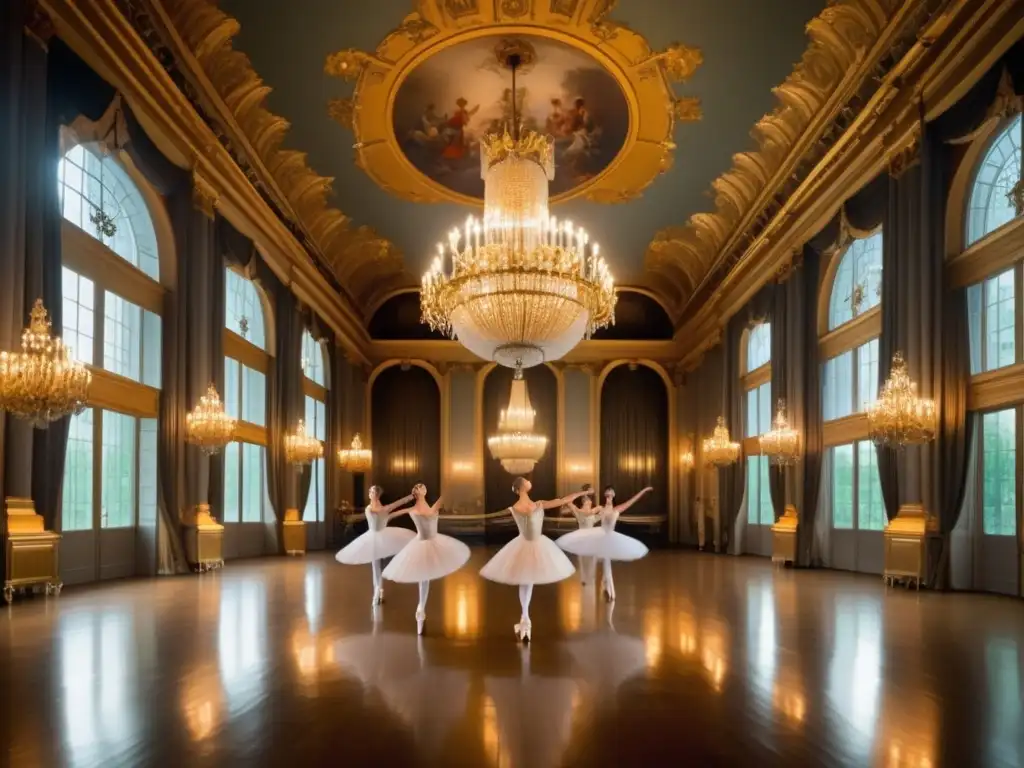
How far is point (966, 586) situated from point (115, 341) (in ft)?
39.7

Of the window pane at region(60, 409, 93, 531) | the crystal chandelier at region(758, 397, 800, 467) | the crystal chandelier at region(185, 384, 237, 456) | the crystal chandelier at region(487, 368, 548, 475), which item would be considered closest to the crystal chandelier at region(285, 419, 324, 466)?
the crystal chandelier at region(487, 368, 548, 475)

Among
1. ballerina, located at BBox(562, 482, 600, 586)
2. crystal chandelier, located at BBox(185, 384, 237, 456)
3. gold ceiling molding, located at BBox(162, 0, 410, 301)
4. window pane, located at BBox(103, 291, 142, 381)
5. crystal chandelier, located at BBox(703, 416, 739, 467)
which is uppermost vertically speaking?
gold ceiling molding, located at BBox(162, 0, 410, 301)

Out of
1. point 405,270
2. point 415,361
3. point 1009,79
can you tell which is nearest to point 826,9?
point 1009,79

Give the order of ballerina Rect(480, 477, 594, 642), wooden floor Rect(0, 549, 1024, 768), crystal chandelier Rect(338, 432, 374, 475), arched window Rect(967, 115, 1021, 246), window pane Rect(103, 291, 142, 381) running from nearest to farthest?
wooden floor Rect(0, 549, 1024, 768), ballerina Rect(480, 477, 594, 642), arched window Rect(967, 115, 1021, 246), window pane Rect(103, 291, 142, 381), crystal chandelier Rect(338, 432, 374, 475)

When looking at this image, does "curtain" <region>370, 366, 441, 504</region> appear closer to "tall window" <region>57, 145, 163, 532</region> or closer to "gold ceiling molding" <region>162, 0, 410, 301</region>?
"gold ceiling molding" <region>162, 0, 410, 301</region>

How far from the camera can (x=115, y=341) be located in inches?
492

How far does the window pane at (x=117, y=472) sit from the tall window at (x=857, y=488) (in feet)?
38.0

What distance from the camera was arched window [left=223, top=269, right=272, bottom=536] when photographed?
1664 cm

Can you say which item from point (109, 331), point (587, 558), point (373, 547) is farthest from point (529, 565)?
point (109, 331)

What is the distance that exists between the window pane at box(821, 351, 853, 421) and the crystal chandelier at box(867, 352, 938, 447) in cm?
448

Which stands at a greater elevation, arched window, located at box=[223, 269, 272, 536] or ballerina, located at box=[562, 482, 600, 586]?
arched window, located at box=[223, 269, 272, 536]

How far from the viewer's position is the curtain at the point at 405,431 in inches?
1056

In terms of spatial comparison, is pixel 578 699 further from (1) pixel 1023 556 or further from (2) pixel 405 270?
(2) pixel 405 270

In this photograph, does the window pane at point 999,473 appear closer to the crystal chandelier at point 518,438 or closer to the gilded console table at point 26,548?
the crystal chandelier at point 518,438
